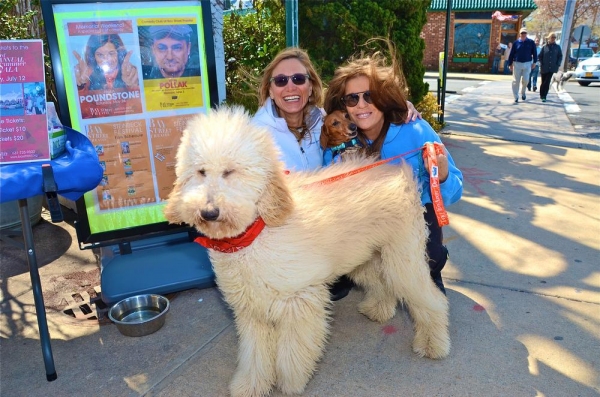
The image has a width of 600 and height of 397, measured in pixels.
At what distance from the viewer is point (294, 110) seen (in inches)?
138

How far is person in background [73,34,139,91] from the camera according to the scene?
3445mm

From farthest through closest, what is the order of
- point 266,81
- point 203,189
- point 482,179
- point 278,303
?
point 482,179, point 266,81, point 278,303, point 203,189

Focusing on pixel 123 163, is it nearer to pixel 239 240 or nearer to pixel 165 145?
pixel 165 145

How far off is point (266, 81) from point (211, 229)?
1728 mm

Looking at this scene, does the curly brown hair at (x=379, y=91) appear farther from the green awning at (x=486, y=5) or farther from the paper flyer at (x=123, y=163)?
the green awning at (x=486, y=5)

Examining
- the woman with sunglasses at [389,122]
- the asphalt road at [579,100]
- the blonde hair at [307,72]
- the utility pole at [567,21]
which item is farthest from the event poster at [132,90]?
the utility pole at [567,21]

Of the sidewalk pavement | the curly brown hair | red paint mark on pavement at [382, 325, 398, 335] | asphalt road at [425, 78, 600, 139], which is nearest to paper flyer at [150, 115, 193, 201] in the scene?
the sidewalk pavement

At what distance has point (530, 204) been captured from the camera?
576 centimetres

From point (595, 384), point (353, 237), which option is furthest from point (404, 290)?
point (595, 384)

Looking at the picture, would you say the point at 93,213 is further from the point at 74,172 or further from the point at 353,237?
the point at 353,237

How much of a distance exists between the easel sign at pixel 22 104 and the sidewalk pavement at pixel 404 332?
142 cm

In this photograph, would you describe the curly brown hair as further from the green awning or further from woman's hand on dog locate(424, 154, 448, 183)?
the green awning

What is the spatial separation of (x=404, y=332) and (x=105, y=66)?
117 inches

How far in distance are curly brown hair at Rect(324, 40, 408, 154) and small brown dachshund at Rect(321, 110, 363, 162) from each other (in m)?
0.09
